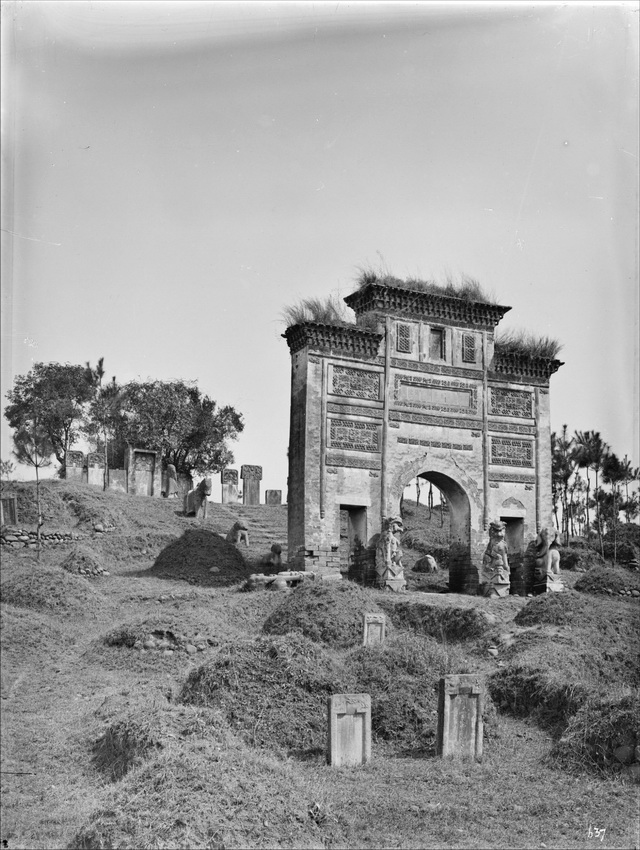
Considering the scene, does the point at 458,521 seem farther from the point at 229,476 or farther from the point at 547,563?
the point at 229,476

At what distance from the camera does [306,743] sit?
1162cm

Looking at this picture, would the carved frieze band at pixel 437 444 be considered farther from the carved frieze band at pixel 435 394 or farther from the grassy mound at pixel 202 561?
the grassy mound at pixel 202 561

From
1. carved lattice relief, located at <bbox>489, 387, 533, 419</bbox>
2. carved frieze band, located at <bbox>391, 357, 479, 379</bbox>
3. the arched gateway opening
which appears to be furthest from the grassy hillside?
carved frieze band, located at <bbox>391, 357, 479, 379</bbox>

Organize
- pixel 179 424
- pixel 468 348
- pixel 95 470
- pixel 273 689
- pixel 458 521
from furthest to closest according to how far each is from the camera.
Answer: pixel 179 424 → pixel 95 470 → pixel 468 348 → pixel 458 521 → pixel 273 689

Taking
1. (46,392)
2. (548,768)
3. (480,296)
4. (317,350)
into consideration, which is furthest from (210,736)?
(46,392)

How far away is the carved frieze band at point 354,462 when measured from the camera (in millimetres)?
24234

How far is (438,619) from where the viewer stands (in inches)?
781

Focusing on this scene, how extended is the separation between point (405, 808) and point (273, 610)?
36.1 ft

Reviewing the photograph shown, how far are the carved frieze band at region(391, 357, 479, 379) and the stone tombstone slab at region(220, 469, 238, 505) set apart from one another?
20.9 meters

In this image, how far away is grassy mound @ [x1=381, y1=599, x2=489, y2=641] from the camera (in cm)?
1909

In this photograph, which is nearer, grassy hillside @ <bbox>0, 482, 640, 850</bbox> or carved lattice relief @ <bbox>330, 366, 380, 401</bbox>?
grassy hillside @ <bbox>0, 482, 640, 850</bbox>

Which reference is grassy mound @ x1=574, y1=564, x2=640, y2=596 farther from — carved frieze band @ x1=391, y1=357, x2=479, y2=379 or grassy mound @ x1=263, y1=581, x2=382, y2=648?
grassy mound @ x1=263, y1=581, x2=382, y2=648

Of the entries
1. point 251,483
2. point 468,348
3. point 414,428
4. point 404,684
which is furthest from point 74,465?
point 404,684

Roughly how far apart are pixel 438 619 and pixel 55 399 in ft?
112
